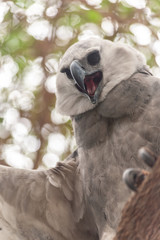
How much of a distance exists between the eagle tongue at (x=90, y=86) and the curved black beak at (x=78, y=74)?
24 millimetres

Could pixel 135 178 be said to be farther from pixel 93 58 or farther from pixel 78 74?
pixel 93 58

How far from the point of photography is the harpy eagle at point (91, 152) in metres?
1.95

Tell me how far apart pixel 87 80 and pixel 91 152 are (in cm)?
34

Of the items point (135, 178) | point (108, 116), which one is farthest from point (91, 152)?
point (135, 178)

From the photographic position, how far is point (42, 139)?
309 centimetres

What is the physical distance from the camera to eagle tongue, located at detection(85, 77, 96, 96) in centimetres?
202

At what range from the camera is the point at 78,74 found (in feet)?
6.66

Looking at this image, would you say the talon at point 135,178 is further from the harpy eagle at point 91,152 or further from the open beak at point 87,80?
the open beak at point 87,80

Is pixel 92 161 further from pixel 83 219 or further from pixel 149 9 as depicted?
pixel 149 9

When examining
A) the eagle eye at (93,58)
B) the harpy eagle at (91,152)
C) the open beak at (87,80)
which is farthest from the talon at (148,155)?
the eagle eye at (93,58)

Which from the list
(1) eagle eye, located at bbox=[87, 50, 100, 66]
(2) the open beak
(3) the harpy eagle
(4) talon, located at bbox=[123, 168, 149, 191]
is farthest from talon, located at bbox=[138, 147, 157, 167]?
(1) eagle eye, located at bbox=[87, 50, 100, 66]

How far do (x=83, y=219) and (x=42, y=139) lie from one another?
102 centimetres

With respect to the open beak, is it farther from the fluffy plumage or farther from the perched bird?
the fluffy plumage

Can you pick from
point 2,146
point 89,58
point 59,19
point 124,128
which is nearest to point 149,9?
point 59,19
